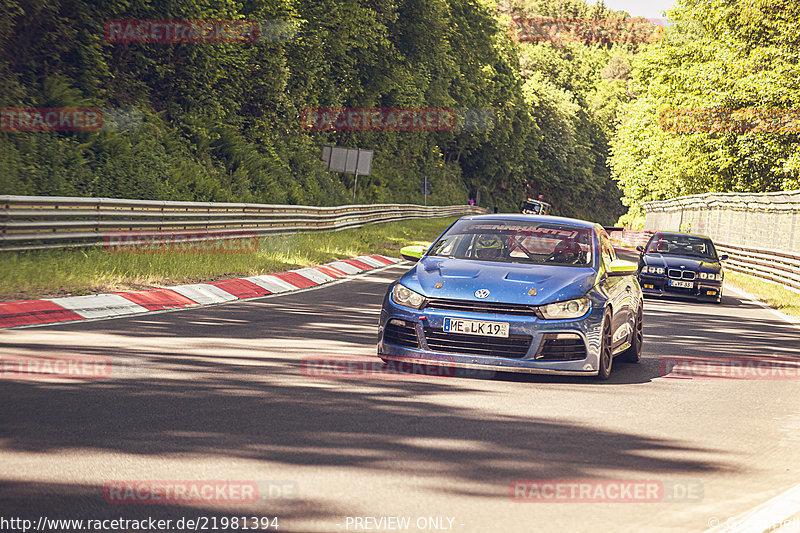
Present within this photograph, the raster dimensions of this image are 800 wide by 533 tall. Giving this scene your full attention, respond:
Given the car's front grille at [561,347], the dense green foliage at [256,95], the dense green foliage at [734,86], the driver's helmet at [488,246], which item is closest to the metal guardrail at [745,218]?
the dense green foliage at [734,86]

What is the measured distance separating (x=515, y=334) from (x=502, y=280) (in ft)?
1.83

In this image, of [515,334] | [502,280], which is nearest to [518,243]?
[502,280]

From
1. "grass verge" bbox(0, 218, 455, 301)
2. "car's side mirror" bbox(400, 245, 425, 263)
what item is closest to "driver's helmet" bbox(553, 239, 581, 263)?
"car's side mirror" bbox(400, 245, 425, 263)

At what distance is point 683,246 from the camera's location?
840 inches

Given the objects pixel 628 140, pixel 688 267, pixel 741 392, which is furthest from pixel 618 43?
pixel 741 392

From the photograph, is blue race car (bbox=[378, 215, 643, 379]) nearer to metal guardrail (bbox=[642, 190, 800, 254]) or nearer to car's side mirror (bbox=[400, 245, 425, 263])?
car's side mirror (bbox=[400, 245, 425, 263])

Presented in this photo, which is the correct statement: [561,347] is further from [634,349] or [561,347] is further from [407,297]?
[634,349]

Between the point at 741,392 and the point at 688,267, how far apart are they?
11.8 m

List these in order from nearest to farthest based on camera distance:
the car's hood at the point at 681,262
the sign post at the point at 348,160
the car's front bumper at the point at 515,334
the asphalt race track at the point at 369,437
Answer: the asphalt race track at the point at 369,437 → the car's front bumper at the point at 515,334 → the car's hood at the point at 681,262 → the sign post at the point at 348,160

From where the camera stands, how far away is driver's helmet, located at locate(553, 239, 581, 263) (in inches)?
351

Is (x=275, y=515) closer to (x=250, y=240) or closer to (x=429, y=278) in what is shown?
(x=429, y=278)

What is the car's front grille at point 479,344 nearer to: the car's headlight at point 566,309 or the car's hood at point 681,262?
the car's headlight at point 566,309

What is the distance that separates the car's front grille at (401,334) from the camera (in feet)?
26.0

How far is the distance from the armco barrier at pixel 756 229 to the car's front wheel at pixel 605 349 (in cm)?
1572
